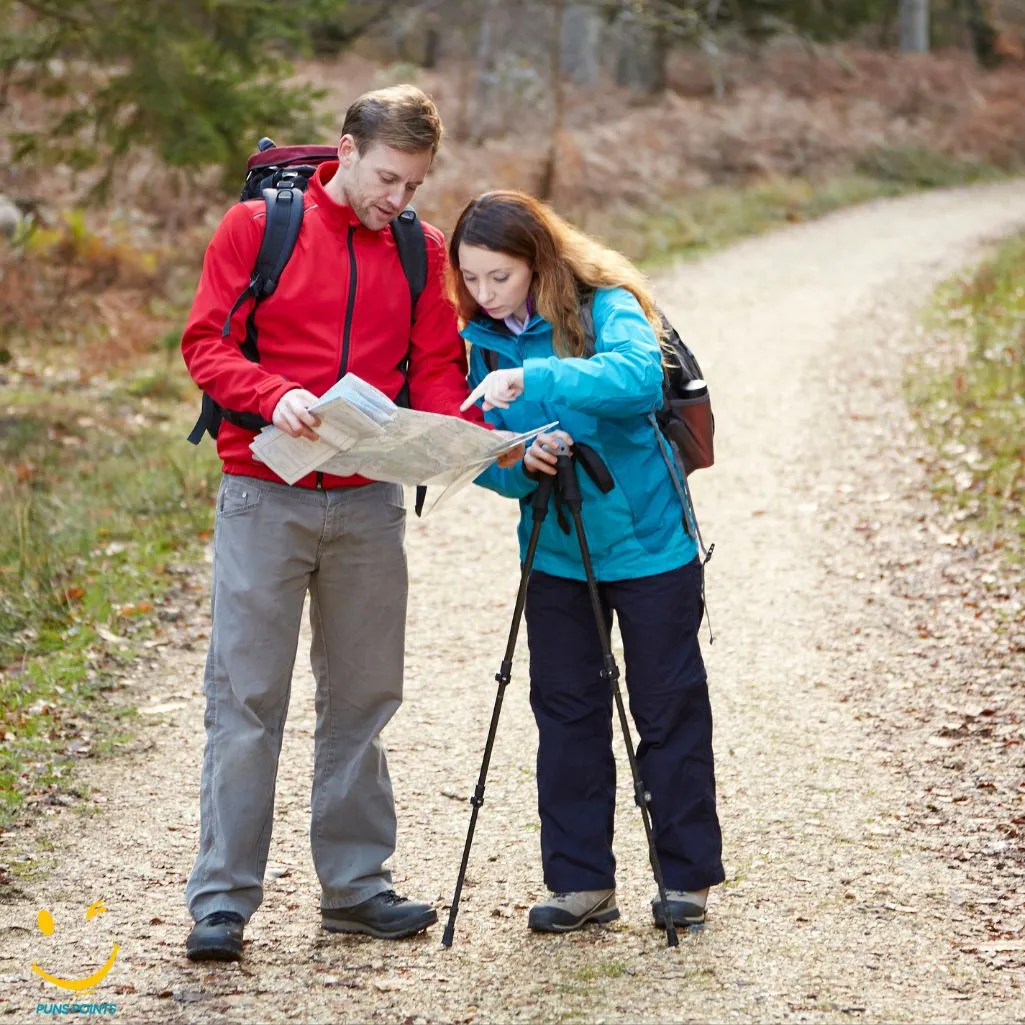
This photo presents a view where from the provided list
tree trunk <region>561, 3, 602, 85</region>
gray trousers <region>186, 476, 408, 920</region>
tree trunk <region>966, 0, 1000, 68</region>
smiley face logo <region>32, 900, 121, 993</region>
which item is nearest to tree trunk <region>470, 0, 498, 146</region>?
tree trunk <region>561, 3, 602, 85</region>

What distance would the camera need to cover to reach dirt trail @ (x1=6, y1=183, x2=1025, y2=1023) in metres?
3.67

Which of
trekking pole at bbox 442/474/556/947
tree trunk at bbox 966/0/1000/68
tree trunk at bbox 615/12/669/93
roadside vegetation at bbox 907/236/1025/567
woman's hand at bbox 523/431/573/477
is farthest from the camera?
tree trunk at bbox 966/0/1000/68

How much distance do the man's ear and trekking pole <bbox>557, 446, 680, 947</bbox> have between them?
985mm

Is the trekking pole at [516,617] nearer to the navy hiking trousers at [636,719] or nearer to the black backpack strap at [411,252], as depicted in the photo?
the navy hiking trousers at [636,719]

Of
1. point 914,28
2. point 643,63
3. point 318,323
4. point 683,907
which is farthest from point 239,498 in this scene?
point 914,28

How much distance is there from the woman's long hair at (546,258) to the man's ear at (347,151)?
338 millimetres

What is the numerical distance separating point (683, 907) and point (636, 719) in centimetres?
57

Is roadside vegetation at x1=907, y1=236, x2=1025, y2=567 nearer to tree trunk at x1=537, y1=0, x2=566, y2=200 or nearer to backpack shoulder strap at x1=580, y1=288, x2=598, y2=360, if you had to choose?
backpack shoulder strap at x1=580, y1=288, x2=598, y2=360

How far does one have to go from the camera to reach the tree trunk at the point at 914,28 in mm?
30938

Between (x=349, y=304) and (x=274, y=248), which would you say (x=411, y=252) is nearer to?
(x=349, y=304)

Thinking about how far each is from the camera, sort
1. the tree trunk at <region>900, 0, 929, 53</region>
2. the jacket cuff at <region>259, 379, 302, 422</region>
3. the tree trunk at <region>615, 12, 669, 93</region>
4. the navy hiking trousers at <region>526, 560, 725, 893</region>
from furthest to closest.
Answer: the tree trunk at <region>900, 0, 929, 53</region> < the tree trunk at <region>615, 12, 669, 93</region> < the navy hiking trousers at <region>526, 560, 725, 893</region> < the jacket cuff at <region>259, 379, 302, 422</region>

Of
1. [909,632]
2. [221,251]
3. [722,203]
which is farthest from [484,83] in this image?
[221,251]

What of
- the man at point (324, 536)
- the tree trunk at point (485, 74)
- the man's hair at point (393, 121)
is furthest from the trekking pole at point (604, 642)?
the tree trunk at point (485, 74)

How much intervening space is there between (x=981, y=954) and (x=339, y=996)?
6.00 feet
